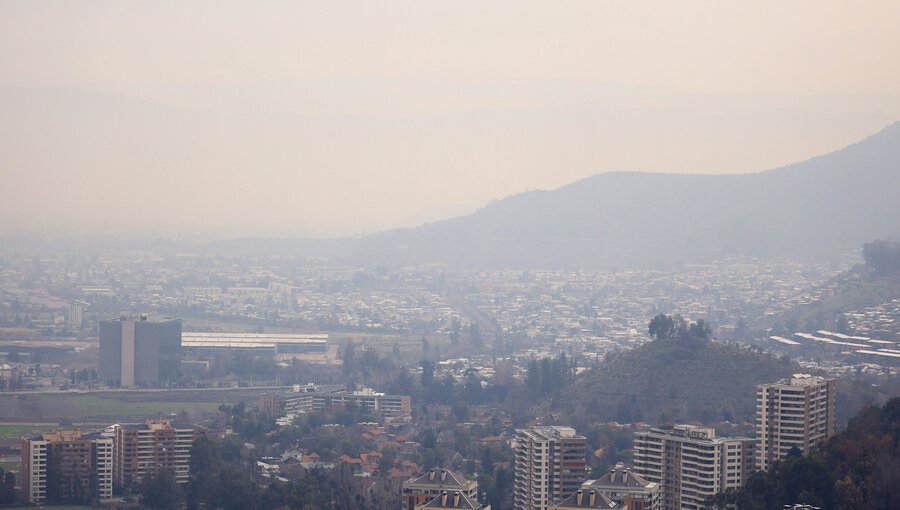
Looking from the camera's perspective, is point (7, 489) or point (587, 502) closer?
point (587, 502)

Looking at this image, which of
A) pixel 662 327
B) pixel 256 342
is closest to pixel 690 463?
pixel 662 327

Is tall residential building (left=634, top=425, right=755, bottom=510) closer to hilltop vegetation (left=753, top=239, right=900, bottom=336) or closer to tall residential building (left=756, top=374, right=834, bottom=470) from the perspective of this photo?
tall residential building (left=756, top=374, right=834, bottom=470)

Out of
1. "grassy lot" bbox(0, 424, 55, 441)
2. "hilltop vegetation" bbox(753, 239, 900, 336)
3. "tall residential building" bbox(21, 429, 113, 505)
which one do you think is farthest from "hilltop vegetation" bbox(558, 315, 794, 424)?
"grassy lot" bbox(0, 424, 55, 441)

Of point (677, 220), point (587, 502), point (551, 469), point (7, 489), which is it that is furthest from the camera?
point (677, 220)

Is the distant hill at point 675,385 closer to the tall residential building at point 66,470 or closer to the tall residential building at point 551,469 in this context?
the tall residential building at point 551,469

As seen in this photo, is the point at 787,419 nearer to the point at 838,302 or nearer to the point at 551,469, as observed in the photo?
the point at 551,469

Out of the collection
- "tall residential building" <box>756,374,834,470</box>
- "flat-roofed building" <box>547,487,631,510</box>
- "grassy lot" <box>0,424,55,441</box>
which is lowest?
"grassy lot" <box>0,424,55,441</box>

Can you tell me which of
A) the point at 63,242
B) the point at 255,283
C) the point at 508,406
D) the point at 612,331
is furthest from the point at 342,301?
the point at 508,406
